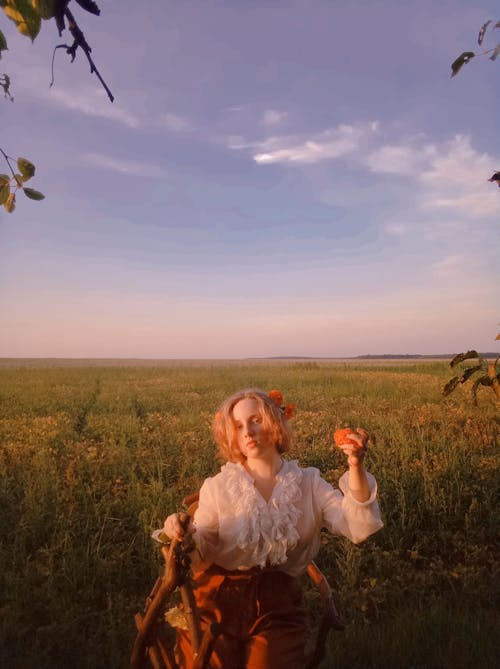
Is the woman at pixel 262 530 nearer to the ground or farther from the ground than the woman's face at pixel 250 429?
nearer to the ground

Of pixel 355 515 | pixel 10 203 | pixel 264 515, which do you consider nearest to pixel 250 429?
pixel 264 515

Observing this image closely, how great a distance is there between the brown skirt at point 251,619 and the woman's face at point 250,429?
0.59 m

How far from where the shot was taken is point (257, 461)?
114 inches

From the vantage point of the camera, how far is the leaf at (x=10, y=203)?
1720 mm

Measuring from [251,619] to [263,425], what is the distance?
91cm

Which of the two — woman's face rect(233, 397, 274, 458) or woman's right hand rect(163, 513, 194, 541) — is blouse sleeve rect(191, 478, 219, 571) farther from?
woman's right hand rect(163, 513, 194, 541)

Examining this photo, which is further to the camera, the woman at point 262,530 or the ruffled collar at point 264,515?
the ruffled collar at point 264,515

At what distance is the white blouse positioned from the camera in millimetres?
2576

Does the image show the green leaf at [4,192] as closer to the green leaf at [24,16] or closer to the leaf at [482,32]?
the green leaf at [24,16]

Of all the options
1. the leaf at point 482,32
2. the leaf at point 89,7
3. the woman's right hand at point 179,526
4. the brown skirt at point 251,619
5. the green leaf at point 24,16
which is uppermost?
the leaf at point 482,32

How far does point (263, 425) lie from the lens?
290 centimetres

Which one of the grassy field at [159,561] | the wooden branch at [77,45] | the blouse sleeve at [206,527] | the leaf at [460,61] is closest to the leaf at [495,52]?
the leaf at [460,61]

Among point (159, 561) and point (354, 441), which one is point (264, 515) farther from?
point (159, 561)

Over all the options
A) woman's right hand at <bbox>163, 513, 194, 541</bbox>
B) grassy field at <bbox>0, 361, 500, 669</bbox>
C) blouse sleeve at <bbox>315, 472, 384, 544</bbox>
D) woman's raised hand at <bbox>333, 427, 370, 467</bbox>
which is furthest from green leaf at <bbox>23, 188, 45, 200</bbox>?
grassy field at <bbox>0, 361, 500, 669</bbox>
